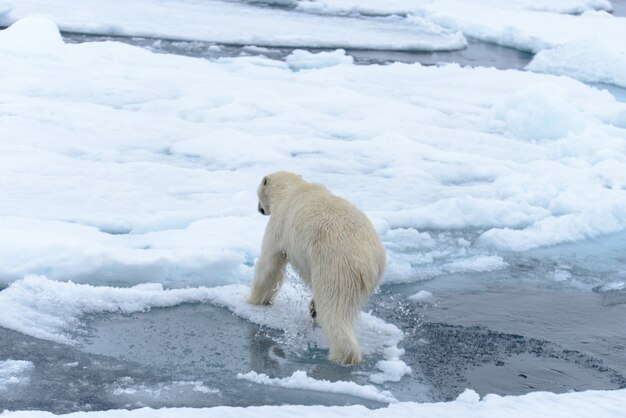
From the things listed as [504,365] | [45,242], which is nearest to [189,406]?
[504,365]

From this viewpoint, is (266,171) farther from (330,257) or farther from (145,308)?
(330,257)

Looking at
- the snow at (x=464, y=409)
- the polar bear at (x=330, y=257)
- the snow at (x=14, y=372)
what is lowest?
the snow at (x=14, y=372)

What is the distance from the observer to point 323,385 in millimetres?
3773

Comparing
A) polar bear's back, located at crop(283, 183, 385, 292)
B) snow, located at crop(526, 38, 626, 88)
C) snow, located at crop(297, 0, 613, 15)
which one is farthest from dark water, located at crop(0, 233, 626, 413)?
snow, located at crop(297, 0, 613, 15)

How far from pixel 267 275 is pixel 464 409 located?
4.77ft

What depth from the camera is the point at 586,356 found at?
4.49 meters

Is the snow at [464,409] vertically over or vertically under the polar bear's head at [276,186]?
under

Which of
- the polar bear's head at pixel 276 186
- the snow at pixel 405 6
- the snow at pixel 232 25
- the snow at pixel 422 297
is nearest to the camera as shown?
the polar bear's head at pixel 276 186

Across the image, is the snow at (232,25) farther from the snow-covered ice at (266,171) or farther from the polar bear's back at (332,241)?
the polar bear's back at (332,241)

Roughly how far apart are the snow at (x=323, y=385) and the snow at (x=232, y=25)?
38.1 ft

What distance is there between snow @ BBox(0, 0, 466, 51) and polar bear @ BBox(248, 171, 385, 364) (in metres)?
10.7

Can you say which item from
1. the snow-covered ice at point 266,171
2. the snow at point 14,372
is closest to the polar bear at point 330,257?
the snow-covered ice at point 266,171

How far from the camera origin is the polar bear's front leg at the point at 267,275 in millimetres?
4633

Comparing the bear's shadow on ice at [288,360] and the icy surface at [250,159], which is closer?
the bear's shadow on ice at [288,360]
